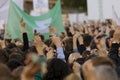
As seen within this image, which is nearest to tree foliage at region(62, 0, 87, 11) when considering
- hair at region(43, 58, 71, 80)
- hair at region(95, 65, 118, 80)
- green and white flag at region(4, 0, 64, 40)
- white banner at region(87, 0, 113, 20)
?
white banner at region(87, 0, 113, 20)

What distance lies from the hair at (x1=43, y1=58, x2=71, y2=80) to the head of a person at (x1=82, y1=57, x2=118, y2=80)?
0.61m

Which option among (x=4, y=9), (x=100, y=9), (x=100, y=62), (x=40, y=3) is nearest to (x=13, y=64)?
(x=100, y=62)

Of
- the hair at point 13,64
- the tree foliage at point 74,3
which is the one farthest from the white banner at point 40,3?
the tree foliage at point 74,3

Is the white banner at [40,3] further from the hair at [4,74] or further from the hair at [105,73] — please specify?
the hair at [4,74]

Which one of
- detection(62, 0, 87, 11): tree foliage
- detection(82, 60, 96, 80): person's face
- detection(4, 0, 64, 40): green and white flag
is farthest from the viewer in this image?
detection(62, 0, 87, 11): tree foliage

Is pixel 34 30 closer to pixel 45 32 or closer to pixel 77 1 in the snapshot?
pixel 45 32

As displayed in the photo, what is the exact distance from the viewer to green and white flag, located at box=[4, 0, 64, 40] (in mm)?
10548

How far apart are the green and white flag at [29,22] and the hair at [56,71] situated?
5.96 metres

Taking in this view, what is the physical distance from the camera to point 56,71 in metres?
4.30

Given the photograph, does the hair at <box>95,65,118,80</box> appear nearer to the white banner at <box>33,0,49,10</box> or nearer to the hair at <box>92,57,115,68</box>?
the hair at <box>92,57,115,68</box>

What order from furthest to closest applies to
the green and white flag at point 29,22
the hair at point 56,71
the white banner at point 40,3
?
the white banner at point 40,3 < the green and white flag at point 29,22 < the hair at point 56,71

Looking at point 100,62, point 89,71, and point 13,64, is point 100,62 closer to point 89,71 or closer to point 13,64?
point 89,71

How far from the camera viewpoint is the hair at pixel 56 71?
4251 millimetres

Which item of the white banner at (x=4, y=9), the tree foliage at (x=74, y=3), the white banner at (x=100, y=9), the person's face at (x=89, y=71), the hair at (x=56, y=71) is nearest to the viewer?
the person's face at (x=89, y=71)
